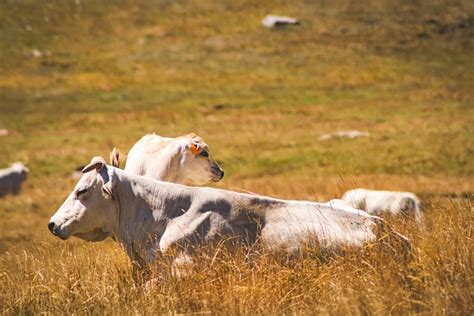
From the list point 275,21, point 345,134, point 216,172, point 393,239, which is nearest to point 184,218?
point 393,239

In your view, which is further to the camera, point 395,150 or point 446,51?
point 446,51

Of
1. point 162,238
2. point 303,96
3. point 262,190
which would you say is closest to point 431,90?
point 303,96

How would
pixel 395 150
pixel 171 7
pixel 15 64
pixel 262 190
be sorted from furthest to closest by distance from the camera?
pixel 171 7 → pixel 15 64 → pixel 395 150 → pixel 262 190

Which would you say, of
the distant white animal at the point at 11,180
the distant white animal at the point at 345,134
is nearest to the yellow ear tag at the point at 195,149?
the distant white animal at the point at 11,180

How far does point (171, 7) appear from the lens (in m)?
95.1

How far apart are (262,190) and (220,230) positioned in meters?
22.2

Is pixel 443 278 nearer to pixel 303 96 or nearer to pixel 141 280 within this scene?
pixel 141 280

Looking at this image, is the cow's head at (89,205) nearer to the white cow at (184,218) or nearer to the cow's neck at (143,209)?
the white cow at (184,218)

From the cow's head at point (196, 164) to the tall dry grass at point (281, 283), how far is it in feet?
19.4

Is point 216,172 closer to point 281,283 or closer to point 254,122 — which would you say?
point 281,283

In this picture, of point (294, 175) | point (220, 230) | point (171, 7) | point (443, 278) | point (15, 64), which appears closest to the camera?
point (443, 278)

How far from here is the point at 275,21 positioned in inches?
3538

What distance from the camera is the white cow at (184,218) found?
10.4 m

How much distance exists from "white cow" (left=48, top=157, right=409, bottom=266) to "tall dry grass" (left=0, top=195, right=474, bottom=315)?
0.78ft
